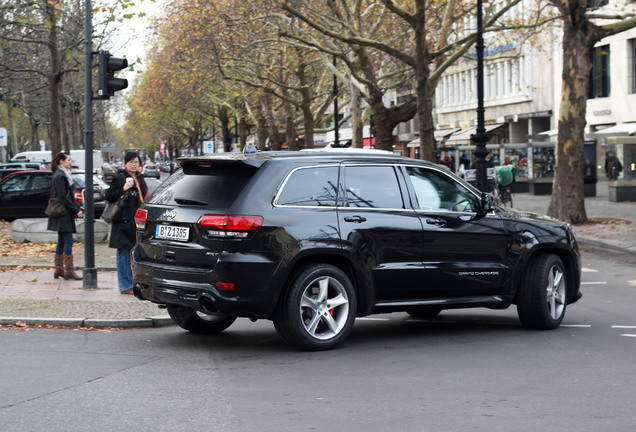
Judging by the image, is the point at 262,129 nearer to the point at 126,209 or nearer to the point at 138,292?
the point at 126,209

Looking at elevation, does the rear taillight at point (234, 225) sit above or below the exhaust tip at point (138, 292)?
above

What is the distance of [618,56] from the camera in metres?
50.5

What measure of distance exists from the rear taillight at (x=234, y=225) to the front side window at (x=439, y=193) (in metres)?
1.81

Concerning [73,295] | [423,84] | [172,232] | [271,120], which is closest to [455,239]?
[172,232]

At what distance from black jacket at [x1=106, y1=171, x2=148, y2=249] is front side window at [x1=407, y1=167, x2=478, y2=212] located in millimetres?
4456

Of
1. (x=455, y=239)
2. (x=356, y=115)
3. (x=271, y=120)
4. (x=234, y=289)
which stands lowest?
(x=234, y=289)

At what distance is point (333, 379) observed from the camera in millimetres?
7164

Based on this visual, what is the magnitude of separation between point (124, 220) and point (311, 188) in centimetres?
443

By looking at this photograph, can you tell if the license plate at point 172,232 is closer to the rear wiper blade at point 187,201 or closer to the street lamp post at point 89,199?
the rear wiper blade at point 187,201

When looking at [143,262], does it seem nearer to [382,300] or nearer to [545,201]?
[382,300]

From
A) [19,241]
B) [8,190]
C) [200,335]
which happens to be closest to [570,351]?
[200,335]

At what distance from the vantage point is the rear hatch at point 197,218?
788cm

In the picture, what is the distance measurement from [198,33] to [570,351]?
33784 millimetres

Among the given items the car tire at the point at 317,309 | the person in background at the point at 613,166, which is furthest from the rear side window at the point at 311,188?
the person in background at the point at 613,166
